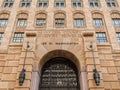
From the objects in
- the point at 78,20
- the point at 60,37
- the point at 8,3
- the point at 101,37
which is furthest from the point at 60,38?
the point at 8,3

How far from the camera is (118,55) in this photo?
49.2 feet

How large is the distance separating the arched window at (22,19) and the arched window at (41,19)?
1.56 meters

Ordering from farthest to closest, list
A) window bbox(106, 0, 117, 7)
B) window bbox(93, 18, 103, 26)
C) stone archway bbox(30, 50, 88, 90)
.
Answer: window bbox(106, 0, 117, 7) → window bbox(93, 18, 103, 26) → stone archway bbox(30, 50, 88, 90)

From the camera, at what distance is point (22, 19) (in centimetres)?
1830

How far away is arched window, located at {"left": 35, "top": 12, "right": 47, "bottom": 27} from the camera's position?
17406 mm

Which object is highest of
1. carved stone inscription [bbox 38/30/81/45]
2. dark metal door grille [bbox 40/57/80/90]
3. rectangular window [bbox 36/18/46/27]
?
rectangular window [bbox 36/18/46/27]

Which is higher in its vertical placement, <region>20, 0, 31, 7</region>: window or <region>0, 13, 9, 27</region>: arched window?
<region>20, 0, 31, 7</region>: window

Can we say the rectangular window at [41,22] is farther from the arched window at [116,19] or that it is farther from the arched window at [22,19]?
the arched window at [116,19]

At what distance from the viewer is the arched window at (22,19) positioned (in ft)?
58.3

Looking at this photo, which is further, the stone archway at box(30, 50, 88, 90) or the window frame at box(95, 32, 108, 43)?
the window frame at box(95, 32, 108, 43)

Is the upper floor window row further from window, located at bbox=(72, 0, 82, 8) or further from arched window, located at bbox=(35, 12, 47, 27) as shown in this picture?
arched window, located at bbox=(35, 12, 47, 27)

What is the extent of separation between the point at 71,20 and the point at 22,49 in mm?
7110

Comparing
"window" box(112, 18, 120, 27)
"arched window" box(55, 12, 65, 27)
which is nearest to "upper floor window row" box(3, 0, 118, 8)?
"arched window" box(55, 12, 65, 27)

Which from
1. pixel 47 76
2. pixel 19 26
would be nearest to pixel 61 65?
pixel 47 76
